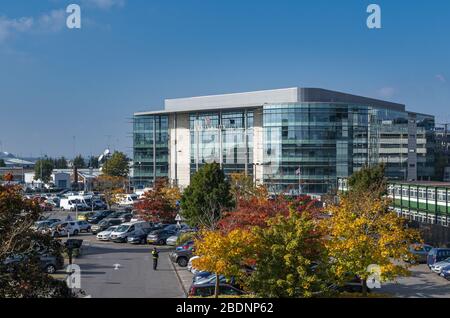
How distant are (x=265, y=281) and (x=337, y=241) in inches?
143

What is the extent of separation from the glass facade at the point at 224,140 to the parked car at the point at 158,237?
43637 millimetres

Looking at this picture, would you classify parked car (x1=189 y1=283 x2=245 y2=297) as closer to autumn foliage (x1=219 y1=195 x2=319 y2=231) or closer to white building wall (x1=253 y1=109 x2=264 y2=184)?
autumn foliage (x1=219 y1=195 x2=319 y2=231)

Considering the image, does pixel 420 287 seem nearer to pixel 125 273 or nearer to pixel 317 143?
pixel 125 273

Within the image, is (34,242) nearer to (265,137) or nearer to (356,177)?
(356,177)

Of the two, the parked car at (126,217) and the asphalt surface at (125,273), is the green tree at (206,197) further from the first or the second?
the parked car at (126,217)

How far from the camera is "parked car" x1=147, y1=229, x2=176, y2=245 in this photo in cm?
3728

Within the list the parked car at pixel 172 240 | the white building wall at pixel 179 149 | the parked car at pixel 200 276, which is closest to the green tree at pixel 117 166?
the white building wall at pixel 179 149

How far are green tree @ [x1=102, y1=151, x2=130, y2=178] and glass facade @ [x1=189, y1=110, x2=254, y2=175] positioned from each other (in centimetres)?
1818

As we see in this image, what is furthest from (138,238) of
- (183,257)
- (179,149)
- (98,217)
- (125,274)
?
(179,149)

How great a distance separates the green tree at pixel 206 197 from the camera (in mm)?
37750

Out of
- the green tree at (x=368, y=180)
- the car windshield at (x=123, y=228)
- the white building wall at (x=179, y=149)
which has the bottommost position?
the car windshield at (x=123, y=228)

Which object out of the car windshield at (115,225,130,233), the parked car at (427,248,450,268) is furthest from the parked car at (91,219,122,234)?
the parked car at (427,248,450,268)

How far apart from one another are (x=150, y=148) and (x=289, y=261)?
3057 inches

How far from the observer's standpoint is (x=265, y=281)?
16.1 m
